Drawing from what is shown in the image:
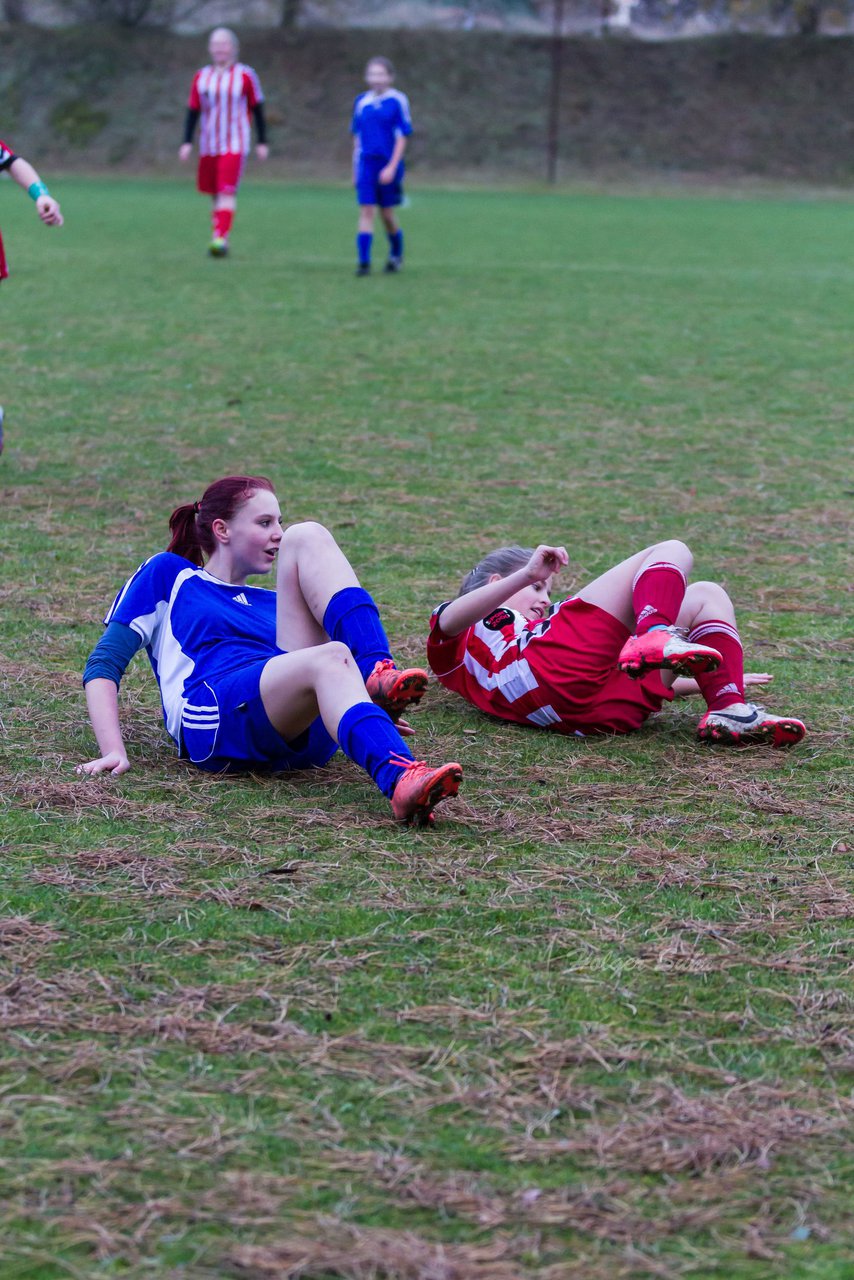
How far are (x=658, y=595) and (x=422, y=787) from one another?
36.6 inches

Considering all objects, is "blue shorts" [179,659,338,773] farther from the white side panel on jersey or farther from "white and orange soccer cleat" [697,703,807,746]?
"white and orange soccer cleat" [697,703,807,746]

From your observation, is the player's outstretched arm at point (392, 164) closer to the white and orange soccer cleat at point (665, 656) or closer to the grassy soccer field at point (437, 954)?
the grassy soccer field at point (437, 954)

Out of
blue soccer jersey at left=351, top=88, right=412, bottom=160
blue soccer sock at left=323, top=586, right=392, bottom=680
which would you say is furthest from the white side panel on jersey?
blue soccer jersey at left=351, top=88, right=412, bottom=160

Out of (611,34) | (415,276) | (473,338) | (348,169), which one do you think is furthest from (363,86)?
(473,338)

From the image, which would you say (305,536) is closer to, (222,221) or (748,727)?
(748,727)

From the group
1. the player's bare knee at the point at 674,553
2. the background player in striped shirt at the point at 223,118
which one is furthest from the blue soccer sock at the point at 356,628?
the background player in striped shirt at the point at 223,118

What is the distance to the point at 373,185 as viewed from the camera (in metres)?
14.5

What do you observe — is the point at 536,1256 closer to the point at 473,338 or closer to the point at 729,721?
the point at 729,721

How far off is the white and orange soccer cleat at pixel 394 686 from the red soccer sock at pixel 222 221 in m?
13.1

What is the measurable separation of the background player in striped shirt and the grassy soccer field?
8751 millimetres

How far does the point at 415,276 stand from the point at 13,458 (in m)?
8.61

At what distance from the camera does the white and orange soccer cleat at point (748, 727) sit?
379 centimetres

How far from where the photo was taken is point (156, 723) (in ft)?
13.0

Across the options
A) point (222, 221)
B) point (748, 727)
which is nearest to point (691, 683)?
point (748, 727)
